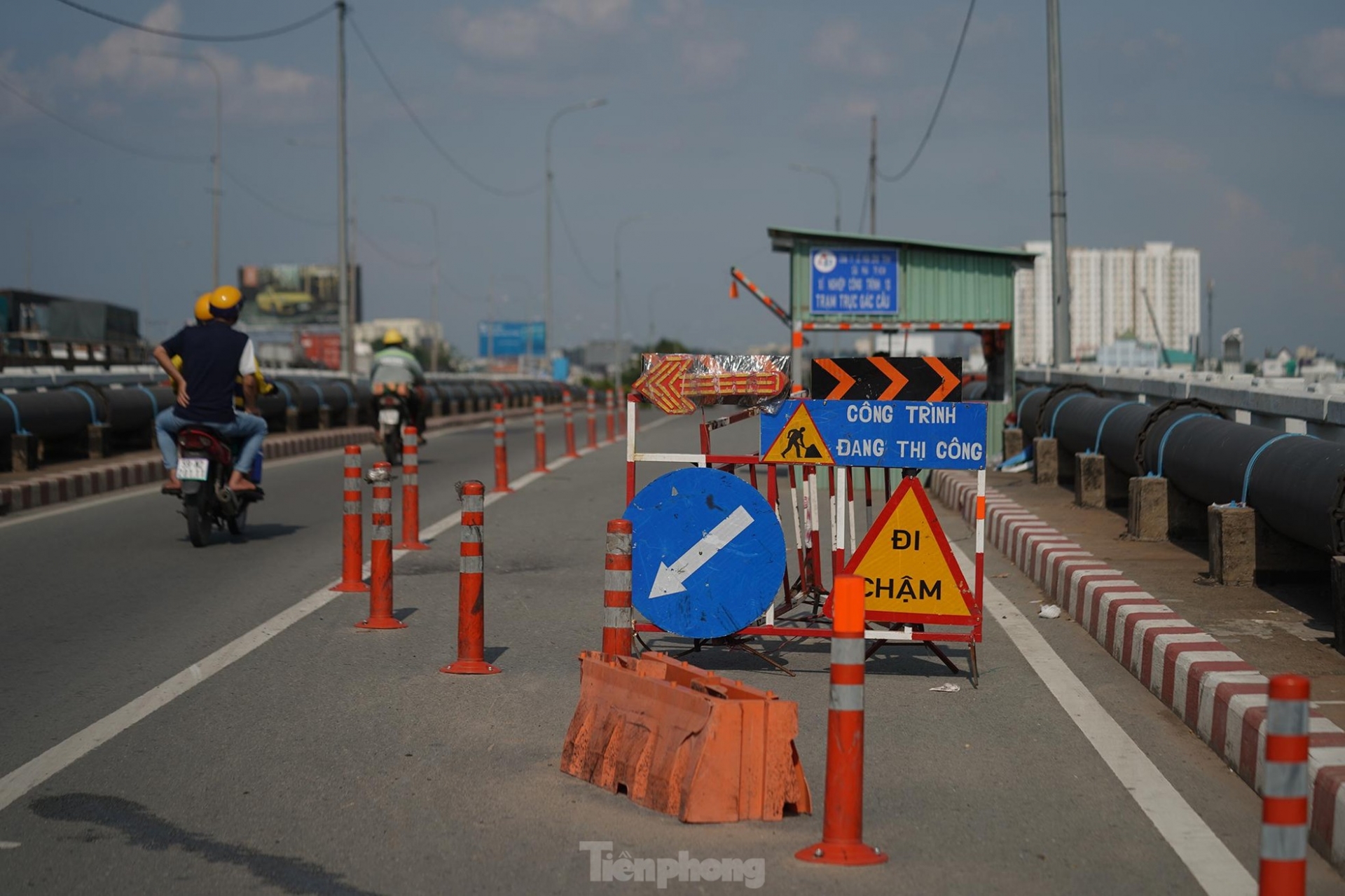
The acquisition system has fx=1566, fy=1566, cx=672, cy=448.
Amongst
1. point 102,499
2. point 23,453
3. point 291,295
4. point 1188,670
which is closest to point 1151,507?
point 1188,670

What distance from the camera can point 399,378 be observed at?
21.1m

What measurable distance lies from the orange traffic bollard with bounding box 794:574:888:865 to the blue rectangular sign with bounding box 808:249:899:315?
1674cm

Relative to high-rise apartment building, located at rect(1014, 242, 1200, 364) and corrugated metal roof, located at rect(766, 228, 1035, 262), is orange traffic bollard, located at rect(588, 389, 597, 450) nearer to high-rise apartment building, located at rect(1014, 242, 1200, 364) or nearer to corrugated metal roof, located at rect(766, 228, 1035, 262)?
corrugated metal roof, located at rect(766, 228, 1035, 262)

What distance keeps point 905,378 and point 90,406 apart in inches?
614

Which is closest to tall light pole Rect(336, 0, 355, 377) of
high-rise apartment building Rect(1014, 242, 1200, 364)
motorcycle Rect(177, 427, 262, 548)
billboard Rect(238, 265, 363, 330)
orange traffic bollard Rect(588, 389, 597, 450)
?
orange traffic bollard Rect(588, 389, 597, 450)

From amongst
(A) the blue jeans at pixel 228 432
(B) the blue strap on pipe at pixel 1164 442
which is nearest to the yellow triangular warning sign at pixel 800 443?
(B) the blue strap on pipe at pixel 1164 442

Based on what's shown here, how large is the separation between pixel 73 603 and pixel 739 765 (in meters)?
6.26

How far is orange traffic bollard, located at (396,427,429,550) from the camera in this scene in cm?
1200

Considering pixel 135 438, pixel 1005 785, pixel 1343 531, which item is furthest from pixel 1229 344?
pixel 1005 785

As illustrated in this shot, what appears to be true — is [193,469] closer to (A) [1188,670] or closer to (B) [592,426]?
(A) [1188,670]

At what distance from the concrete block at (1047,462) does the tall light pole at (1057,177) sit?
240 inches

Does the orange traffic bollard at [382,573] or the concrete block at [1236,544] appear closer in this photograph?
the orange traffic bollard at [382,573]

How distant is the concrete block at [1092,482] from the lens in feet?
50.0

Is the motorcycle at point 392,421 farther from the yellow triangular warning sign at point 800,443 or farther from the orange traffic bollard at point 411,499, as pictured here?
the yellow triangular warning sign at point 800,443
